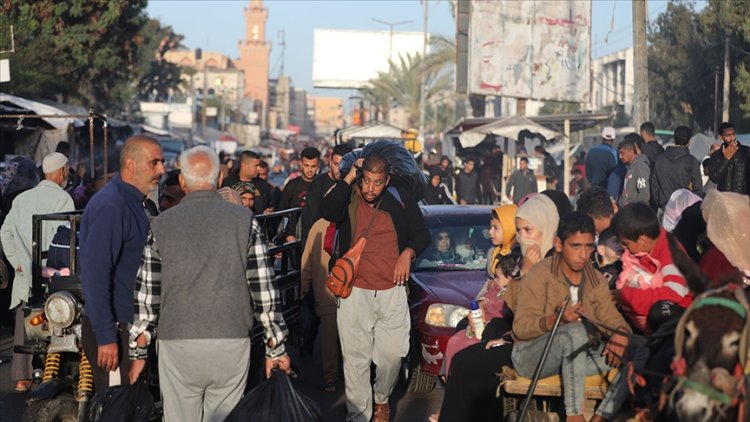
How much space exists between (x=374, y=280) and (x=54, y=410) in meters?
Result: 2.28

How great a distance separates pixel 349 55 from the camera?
8775 cm

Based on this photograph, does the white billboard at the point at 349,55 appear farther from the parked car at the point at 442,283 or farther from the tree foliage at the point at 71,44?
the parked car at the point at 442,283

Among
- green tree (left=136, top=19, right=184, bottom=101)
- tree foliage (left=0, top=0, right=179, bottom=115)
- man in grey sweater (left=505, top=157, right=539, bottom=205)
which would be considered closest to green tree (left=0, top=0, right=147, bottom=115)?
tree foliage (left=0, top=0, right=179, bottom=115)

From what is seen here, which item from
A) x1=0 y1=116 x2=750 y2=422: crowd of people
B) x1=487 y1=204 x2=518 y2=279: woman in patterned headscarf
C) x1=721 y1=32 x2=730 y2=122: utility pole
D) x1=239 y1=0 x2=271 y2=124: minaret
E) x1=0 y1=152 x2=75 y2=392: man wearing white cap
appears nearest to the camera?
x1=0 y1=116 x2=750 y2=422: crowd of people

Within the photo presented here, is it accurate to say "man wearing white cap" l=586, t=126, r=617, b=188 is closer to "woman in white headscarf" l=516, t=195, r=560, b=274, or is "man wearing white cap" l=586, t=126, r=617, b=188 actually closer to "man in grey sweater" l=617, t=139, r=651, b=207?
"man in grey sweater" l=617, t=139, r=651, b=207

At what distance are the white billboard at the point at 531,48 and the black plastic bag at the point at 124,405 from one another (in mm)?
31363

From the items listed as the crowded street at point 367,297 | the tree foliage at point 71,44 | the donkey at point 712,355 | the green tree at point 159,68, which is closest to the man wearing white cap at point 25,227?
the crowded street at point 367,297

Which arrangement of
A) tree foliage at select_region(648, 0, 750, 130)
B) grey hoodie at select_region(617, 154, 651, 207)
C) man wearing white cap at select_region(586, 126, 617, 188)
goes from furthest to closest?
1. tree foliage at select_region(648, 0, 750, 130)
2. man wearing white cap at select_region(586, 126, 617, 188)
3. grey hoodie at select_region(617, 154, 651, 207)

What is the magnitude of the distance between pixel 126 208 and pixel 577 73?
33862mm

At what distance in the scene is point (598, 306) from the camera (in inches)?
230

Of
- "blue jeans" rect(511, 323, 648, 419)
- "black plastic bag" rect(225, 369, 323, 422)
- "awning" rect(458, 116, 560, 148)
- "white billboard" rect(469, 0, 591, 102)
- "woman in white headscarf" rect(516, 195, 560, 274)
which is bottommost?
"black plastic bag" rect(225, 369, 323, 422)

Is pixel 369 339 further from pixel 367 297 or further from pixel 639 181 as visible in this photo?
pixel 639 181

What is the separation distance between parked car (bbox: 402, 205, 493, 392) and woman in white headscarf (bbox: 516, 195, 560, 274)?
2.64m

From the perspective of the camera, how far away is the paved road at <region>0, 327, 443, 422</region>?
9.06 m
